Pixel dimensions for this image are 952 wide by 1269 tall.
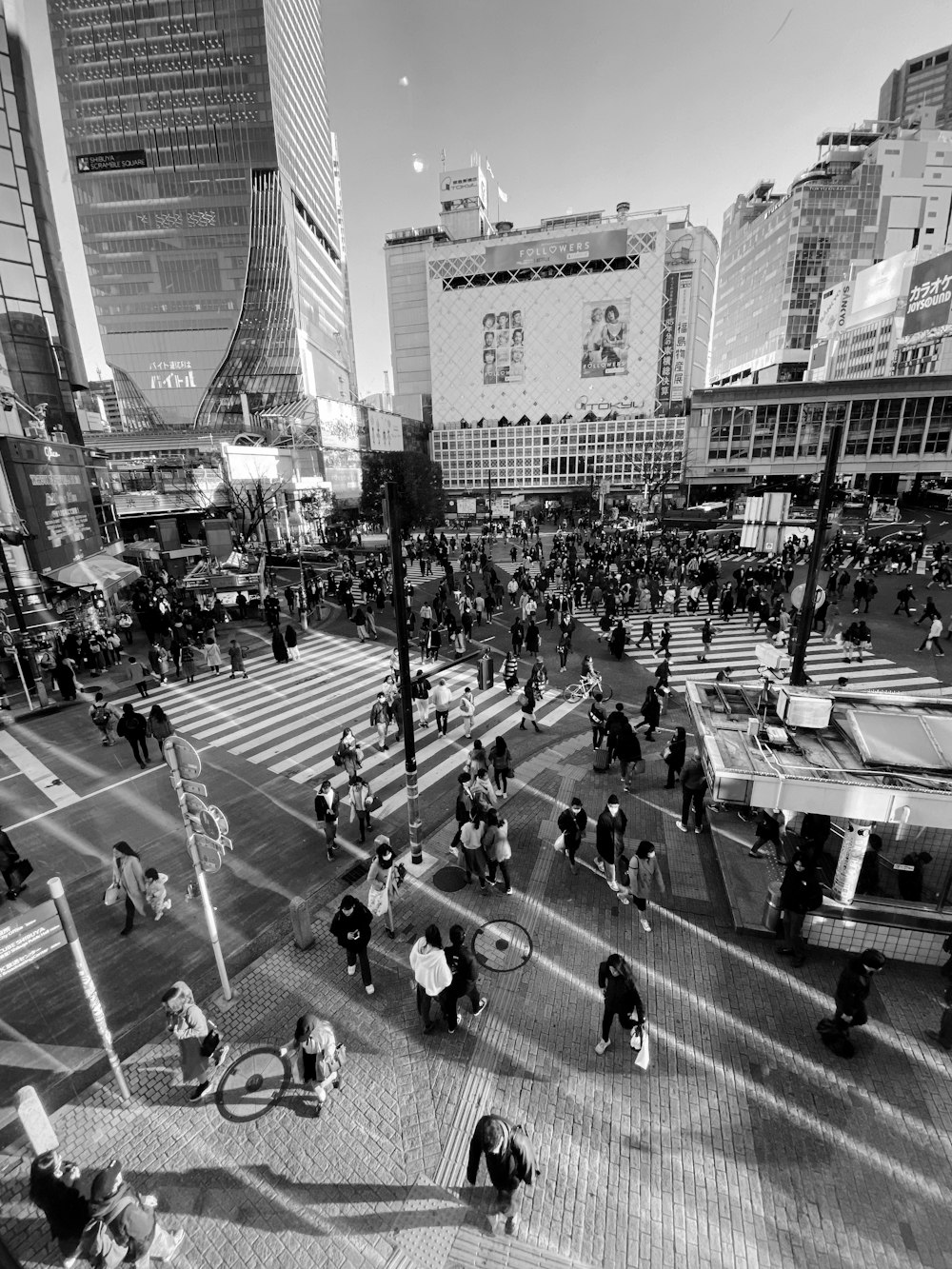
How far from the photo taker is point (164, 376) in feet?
251

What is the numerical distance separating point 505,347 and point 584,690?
8488cm

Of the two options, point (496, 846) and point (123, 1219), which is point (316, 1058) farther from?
point (496, 846)

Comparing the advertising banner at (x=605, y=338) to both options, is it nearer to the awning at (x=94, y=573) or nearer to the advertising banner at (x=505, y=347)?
the advertising banner at (x=505, y=347)

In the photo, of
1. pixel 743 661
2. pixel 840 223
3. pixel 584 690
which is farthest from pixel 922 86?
pixel 584 690

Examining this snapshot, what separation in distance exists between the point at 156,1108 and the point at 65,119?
12046 centimetres

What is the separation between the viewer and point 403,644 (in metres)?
7.95

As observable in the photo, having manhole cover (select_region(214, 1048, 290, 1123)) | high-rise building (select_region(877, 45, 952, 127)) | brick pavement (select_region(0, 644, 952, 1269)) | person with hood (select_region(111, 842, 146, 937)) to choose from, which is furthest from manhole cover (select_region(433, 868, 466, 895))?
high-rise building (select_region(877, 45, 952, 127))

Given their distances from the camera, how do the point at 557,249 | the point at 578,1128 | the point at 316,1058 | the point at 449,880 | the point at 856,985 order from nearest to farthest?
the point at 578,1128 → the point at 316,1058 → the point at 856,985 → the point at 449,880 → the point at 557,249

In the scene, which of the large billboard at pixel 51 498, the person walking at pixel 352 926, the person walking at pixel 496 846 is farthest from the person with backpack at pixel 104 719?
the person walking at pixel 496 846

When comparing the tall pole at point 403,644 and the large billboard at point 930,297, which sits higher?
the large billboard at point 930,297

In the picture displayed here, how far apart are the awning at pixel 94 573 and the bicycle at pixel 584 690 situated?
19.9 metres

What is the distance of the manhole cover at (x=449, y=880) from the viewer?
8305 millimetres

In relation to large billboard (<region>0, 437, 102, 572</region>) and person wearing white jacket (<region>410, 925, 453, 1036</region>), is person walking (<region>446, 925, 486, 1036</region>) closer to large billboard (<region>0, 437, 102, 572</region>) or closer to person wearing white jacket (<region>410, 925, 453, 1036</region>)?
person wearing white jacket (<region>410, 925, 453, 1036</region>)

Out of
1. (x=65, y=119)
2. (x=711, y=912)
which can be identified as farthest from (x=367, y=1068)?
(x=65, y=119)
